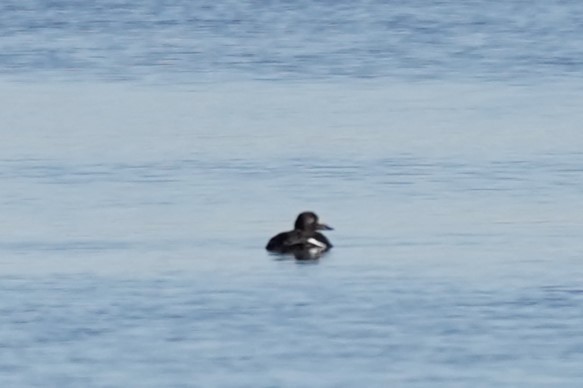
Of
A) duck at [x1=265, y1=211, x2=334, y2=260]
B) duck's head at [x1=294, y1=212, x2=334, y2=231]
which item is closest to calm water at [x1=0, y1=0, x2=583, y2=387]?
duck at [x1=265, y1=211, x2=334, y2=260]

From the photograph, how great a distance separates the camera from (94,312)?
55.5 ft

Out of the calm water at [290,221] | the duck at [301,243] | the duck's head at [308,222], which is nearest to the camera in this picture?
the calm water at [290,221]

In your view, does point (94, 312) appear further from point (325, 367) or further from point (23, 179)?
point (23, 179)

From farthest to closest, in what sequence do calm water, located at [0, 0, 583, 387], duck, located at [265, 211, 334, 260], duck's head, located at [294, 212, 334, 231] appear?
duck's head, located at [294, 212, 334, 231] → duck, located at [265, 211, 334, 260] → calm water, located at [0, 0, 583, 387]

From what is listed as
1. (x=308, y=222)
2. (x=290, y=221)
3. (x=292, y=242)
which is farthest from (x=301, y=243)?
(x=290, y=221)

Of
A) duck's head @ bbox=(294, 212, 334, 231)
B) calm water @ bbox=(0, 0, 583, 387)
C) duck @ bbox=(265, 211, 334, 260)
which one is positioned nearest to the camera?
calm water @ bbox=(0, 0, 583, 387)

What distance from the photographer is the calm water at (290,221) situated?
1550cm

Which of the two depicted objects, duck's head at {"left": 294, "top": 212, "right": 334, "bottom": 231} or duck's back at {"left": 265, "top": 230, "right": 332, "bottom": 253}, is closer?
duck's back at {"left": 265, "top": 230, "right": 332, "bottom": 253}

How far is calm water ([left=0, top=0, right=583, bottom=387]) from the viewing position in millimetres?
15500

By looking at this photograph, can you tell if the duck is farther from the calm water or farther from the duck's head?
the calm water

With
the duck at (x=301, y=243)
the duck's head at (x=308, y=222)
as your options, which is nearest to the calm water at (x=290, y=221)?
the duck at (x=301, y=243)

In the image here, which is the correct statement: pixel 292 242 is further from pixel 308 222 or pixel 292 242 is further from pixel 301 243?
pixel 308 222

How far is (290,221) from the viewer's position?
21.1 m

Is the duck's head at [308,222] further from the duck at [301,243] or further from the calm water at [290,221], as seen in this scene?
the calm water at [290,221]
